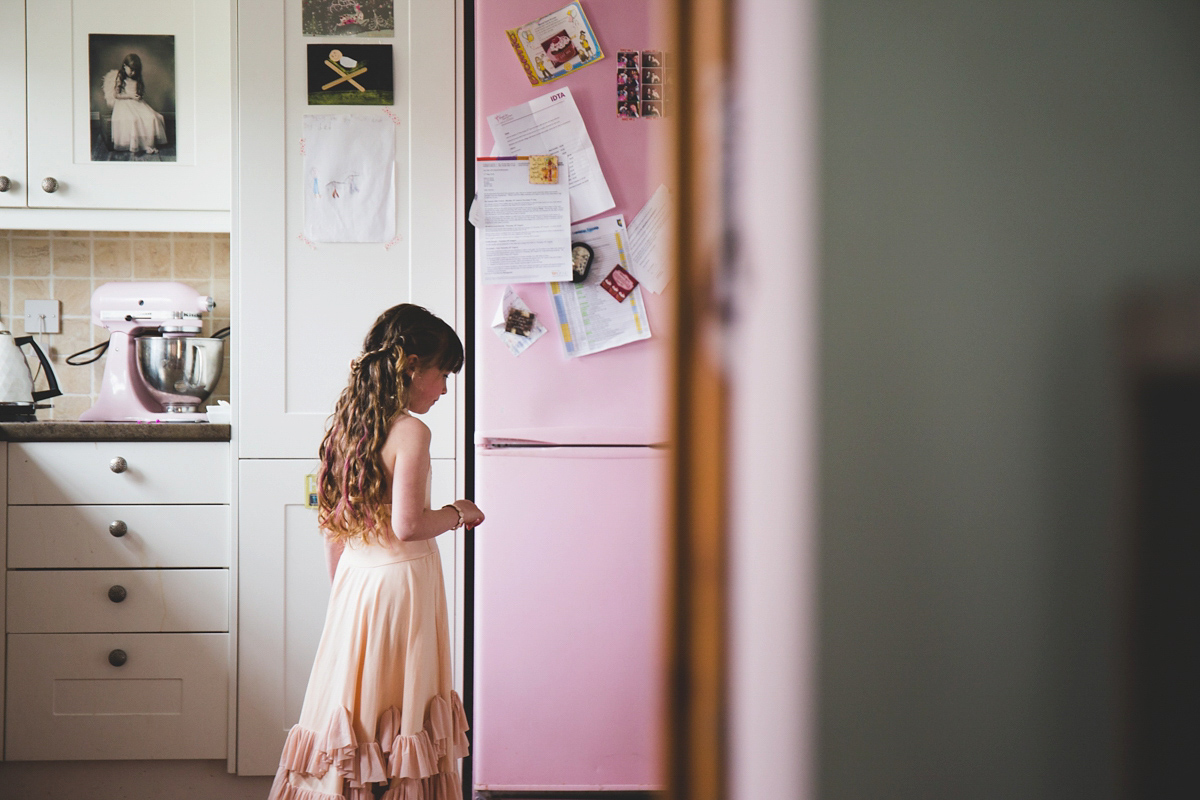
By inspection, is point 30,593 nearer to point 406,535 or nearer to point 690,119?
point 406,535

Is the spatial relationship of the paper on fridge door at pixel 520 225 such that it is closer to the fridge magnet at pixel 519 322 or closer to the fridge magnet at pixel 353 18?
the fridge magnet at pixel 519 322

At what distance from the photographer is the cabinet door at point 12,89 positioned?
6.07ft

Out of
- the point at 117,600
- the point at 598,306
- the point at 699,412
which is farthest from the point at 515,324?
the point at 699,412

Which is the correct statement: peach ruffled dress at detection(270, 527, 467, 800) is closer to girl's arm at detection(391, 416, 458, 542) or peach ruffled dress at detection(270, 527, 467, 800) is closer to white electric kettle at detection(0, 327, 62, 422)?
girl's arm at detection(391, 416, 458, 542)

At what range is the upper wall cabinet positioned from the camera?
1856 mm

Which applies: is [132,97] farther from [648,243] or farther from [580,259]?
[648,243]

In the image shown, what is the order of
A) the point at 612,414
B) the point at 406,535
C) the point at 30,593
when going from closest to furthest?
the point at 406,535, the point at 612,414, the point at 30,593

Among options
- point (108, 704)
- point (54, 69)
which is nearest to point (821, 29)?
point (108, 704)

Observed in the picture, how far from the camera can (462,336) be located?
170 centimetres

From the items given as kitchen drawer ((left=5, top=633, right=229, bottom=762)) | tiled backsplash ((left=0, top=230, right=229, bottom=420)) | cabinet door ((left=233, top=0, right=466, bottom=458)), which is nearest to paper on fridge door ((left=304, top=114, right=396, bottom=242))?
cabinet door ((left=233, top=0, right=466, bottom=458))

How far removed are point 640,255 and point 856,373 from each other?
1304 mm

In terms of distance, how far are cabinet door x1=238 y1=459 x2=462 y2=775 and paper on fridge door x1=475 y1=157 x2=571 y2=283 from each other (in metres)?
0.45

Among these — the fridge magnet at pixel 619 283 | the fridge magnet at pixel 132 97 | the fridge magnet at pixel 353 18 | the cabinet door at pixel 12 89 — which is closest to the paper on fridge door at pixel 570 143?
the fridge magnet at pixel 619 283

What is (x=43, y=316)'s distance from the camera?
2148 mm
